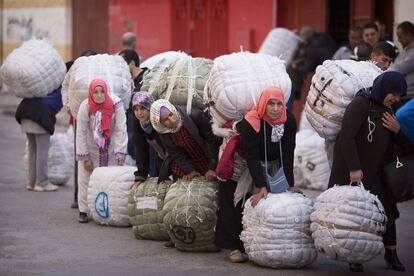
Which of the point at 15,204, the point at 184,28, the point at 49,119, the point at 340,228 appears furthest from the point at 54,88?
the point at 184,28

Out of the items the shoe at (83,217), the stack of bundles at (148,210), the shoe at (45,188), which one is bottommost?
the shoe at (45,188)

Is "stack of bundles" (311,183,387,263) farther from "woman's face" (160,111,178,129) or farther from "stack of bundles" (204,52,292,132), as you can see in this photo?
"woman's face" (160,111,178,129)

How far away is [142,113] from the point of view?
10.5 metres

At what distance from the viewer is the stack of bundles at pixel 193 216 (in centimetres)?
995

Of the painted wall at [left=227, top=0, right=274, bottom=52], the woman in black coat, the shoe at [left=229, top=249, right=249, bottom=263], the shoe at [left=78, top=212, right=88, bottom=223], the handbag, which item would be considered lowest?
the shoe at [left=78, top=212, right=88, bottom=223]

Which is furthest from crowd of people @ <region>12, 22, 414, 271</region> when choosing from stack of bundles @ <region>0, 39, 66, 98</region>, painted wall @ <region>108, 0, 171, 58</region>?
painted wall @ <region>108, 0, 171, 58</region>

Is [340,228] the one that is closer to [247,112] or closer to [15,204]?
[247,112]

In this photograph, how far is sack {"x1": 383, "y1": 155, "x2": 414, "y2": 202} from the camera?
29.6ft

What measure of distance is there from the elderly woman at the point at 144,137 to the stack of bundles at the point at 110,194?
13.0 inches

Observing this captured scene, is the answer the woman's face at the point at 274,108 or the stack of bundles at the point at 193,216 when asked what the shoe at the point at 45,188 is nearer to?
the stack of bundles at the point at 193,216

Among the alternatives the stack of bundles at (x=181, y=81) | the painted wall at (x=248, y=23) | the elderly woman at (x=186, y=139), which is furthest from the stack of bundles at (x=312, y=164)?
the painted wall at (x=248, y=23)

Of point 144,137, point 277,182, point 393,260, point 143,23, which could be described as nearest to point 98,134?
point 144,137

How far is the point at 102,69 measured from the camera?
1217 cm

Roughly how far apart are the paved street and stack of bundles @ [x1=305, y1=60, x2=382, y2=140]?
1176 millimetres
